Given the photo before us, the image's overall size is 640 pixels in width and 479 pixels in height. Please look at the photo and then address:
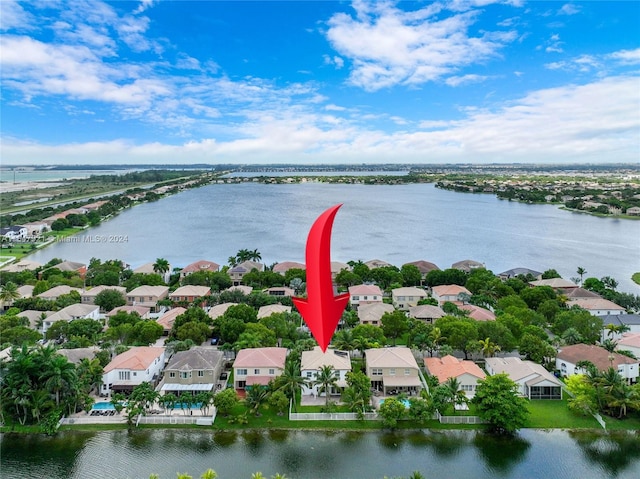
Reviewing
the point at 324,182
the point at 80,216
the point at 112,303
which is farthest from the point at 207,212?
the point at 324,182

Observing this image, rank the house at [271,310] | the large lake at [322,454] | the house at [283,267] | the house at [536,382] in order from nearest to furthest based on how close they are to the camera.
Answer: the large lake at [322,454]
the house at [536,382]
the house at [271,310]
the house at [283,267]

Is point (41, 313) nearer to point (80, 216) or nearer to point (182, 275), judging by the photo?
point (182, 275)

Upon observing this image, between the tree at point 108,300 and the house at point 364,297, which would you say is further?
the house at point 364,297

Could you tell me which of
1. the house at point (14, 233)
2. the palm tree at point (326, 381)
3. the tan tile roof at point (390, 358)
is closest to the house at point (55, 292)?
the palm tree at point (326, 381)

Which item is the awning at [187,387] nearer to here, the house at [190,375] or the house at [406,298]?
the house at [190,375]

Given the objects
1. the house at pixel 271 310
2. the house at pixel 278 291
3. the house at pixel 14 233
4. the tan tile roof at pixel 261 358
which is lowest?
the house at pixel 278 291

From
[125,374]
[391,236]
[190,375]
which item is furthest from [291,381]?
[391,236]

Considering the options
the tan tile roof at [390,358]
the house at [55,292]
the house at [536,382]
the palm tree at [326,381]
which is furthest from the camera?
the house at [55,292]
